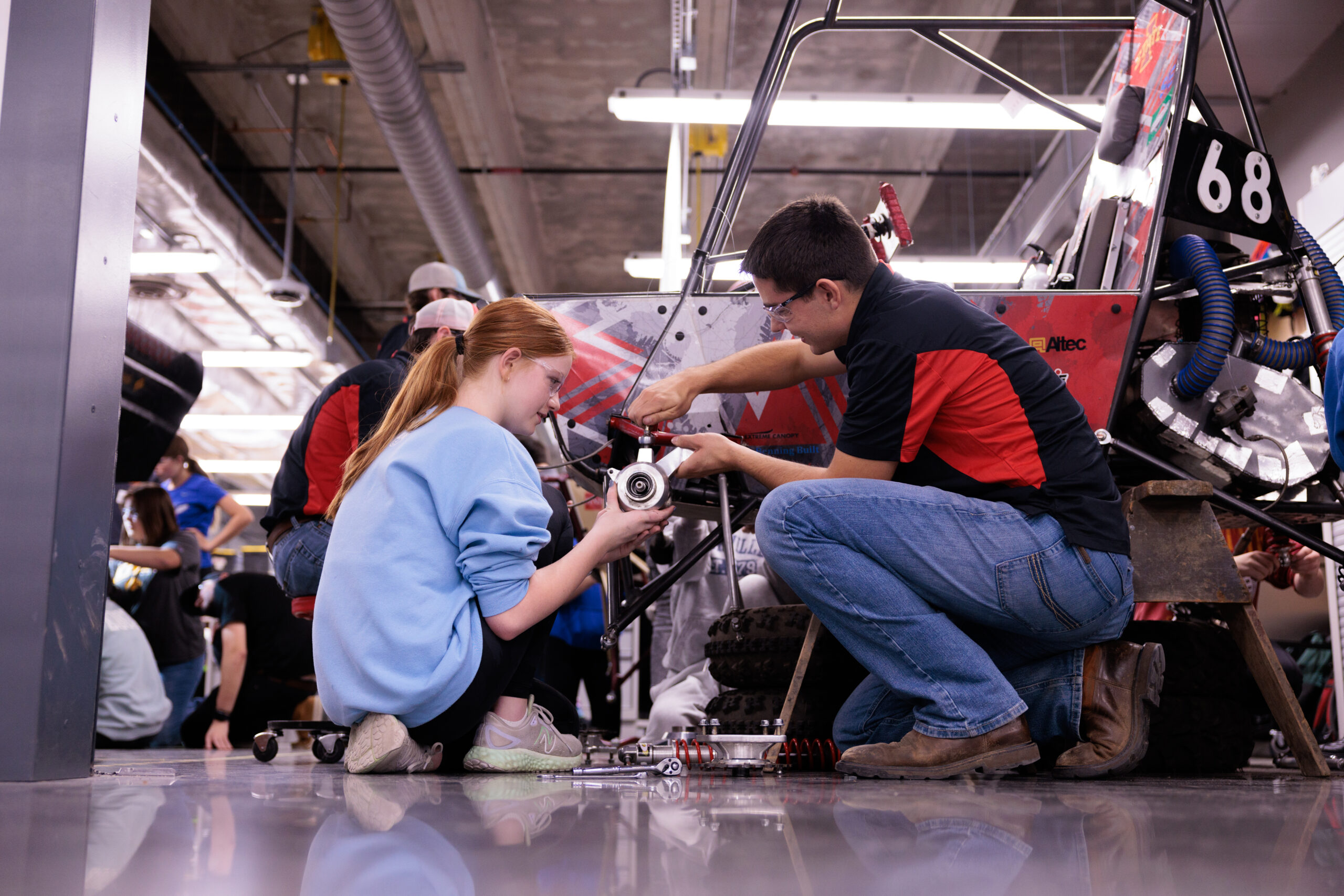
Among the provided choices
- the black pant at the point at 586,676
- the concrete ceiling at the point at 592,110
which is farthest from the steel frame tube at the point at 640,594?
the concrete ceiling at the point at 592,110

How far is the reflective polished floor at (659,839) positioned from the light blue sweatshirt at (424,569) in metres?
0.21

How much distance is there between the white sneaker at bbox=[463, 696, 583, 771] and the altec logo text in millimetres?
1410

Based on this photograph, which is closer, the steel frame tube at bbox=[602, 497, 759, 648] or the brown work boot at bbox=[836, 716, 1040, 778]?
the brown work boot at bbox=[836, 716, 1040, 778]

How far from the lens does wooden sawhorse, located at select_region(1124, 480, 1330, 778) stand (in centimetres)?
207

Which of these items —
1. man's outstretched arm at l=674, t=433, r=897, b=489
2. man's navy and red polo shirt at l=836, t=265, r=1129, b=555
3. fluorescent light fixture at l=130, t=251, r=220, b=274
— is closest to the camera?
man's navy and red polo shirt at l=836, t=265, r=1129, b=555

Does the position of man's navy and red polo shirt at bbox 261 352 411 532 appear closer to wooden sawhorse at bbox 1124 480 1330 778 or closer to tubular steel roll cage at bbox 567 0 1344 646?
tubular steel roll cage at bbox 567 0 1344 646

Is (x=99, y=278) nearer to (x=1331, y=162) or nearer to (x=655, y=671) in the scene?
(x=655, y=671)

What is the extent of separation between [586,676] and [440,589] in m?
3.26

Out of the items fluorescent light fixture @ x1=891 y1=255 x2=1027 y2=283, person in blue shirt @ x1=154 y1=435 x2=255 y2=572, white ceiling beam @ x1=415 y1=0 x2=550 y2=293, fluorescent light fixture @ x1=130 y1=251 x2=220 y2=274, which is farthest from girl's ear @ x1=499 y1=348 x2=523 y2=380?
fluorescent light fixture @ x1=130 y1=251 x2=220 y2=274

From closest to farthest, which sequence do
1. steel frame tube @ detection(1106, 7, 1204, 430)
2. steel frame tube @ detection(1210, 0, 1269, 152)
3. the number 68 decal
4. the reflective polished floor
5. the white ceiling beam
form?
the reflective polished floor → steel frame tube @ detection(1106, 7, 1204, 430) → the number 68 decal → steel frame tube @ detection(1210, 0, 1269, 152) → the white ceiling beam

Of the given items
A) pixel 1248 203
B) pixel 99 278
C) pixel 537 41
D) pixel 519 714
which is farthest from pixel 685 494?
pixel 537 41

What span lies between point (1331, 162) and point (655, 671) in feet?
14.9

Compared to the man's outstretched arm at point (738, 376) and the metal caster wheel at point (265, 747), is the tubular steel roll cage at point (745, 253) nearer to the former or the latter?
the man's outstretched arm at point (738, 376)

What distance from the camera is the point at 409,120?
6.88 m
